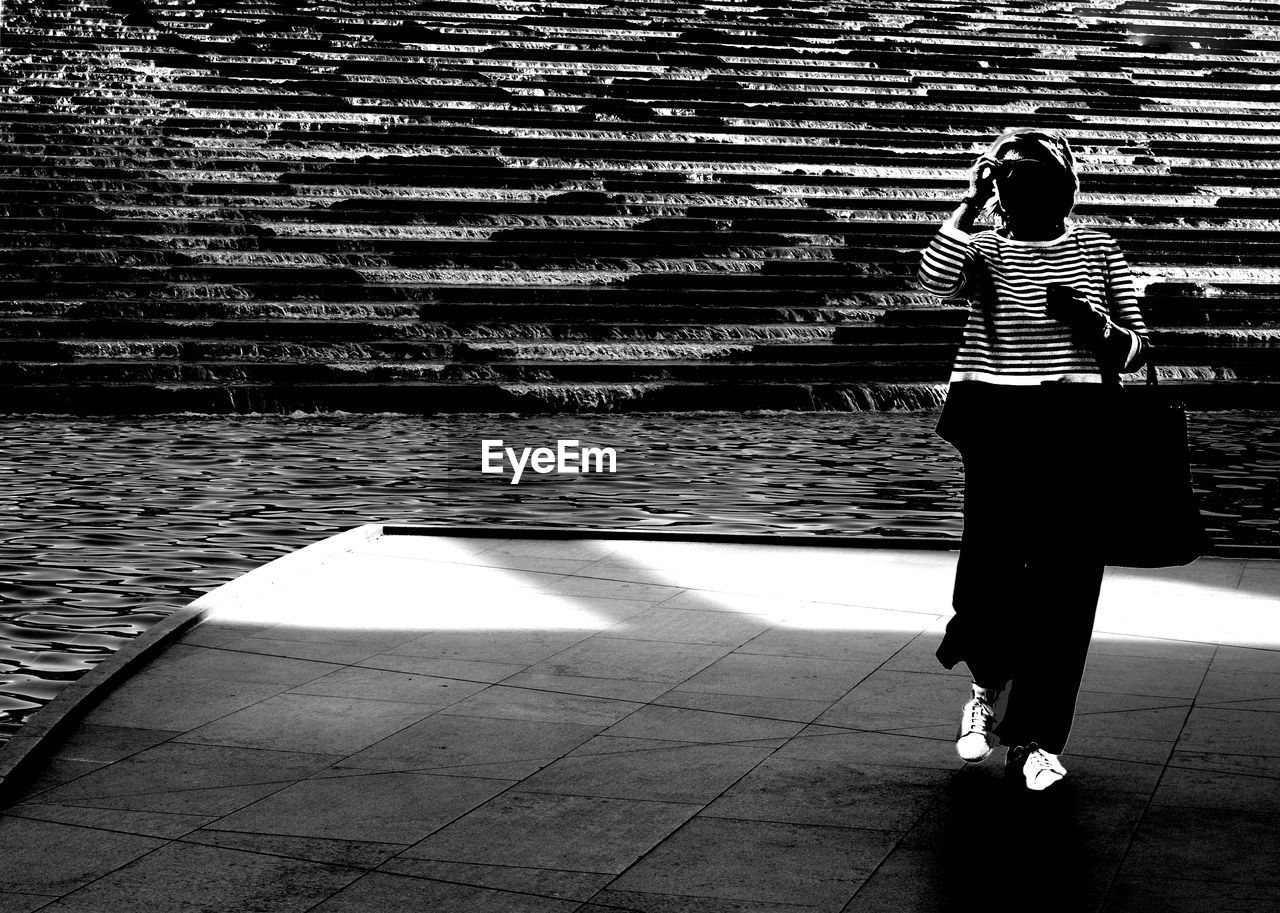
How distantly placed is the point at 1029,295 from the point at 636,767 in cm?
156

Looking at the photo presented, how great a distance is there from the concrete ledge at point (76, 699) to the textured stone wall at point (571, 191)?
8.14 m

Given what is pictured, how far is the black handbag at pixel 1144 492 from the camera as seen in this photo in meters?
3.92

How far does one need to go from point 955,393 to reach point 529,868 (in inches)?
62.3

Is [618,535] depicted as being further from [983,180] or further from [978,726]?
[983,180]

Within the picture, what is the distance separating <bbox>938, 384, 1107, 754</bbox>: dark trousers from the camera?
3955mm

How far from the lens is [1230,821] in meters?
3.80

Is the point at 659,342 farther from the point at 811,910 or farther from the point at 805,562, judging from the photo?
the point at 811,910

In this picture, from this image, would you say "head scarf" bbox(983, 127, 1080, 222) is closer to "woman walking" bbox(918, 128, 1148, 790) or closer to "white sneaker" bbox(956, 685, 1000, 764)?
"woman walking" bbox(918, 128, 1148, 790)

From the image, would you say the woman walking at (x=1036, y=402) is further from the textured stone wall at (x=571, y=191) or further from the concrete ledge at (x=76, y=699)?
the textured stone wall at (x=571, y=191)

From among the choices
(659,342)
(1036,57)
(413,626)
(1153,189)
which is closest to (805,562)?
(413,626)

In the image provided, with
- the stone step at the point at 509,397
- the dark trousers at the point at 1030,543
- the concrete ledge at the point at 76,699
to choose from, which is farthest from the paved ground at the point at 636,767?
the stone step at the point at 509,397

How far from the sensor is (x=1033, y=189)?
405cm

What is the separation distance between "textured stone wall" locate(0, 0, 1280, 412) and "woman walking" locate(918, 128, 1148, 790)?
396 inches

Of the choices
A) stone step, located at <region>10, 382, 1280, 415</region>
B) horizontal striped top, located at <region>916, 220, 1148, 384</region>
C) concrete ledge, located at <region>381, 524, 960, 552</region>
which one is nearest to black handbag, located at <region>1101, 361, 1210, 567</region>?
horizontal striped top, located at <region>916, 220, 1148, 384</region>
